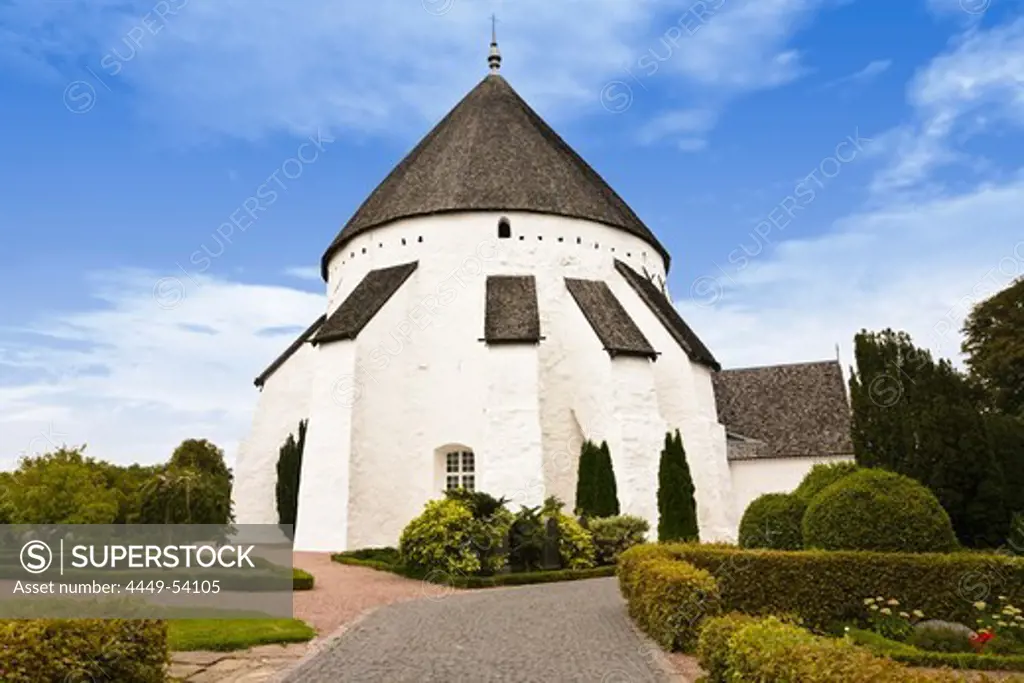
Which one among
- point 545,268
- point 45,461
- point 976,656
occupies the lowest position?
point 976,656

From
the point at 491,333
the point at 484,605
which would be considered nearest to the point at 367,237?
the point at 491,333

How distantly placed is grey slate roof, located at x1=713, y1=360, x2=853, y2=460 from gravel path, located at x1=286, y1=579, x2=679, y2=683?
1900cm

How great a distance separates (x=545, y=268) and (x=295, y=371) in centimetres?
918

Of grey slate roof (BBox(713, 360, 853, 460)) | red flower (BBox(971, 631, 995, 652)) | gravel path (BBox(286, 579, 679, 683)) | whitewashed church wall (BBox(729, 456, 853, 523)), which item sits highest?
grey slate roof (BBox(713, 360, 853, 460))

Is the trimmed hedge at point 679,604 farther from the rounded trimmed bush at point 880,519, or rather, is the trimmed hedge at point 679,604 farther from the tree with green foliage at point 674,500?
the tree with green foliage at point 674,500

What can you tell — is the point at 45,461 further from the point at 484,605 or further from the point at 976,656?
the point at 976,656

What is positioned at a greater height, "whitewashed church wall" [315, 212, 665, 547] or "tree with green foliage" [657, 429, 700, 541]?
"whitewashed church wall" [315, 212, 665, 547]

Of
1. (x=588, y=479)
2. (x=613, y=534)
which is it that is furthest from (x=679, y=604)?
(x=588, y=479)

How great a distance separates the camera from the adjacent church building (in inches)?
834

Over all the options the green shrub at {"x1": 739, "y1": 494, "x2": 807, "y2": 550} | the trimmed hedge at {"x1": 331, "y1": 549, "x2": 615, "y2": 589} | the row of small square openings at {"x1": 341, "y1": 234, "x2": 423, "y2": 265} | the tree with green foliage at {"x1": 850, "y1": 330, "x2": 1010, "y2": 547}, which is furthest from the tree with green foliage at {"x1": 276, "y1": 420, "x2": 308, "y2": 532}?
the tree with green foliage at {"x1": 850, "y1": 330, "x2": 1010, "y2": 547}

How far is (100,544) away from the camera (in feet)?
42.4

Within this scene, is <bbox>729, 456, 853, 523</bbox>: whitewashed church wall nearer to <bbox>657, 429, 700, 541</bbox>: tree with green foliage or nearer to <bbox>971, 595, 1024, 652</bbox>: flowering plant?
<bbox>657, 429, 700, 541</bbox>: tree with green foliage

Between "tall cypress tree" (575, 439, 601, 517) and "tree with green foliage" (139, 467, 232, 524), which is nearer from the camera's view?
"tree with green foliage" (139, 467, 232, 524)

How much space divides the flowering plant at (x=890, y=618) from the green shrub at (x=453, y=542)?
7188 millimetres
